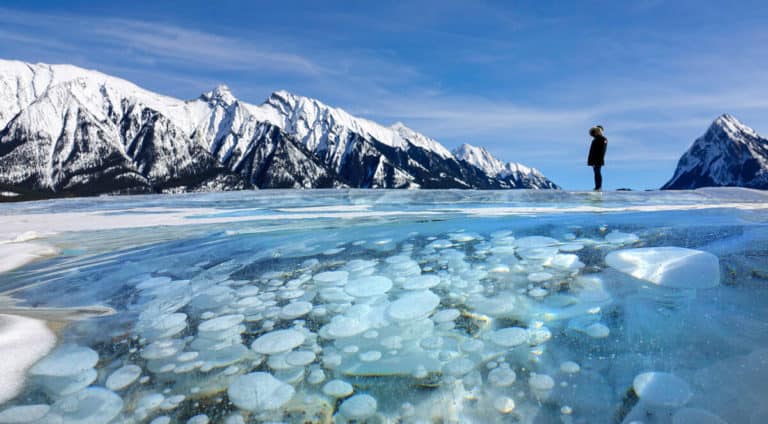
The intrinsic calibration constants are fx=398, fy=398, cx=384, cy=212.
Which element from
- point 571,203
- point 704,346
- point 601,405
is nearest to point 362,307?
point 601,405

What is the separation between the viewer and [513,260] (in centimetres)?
369

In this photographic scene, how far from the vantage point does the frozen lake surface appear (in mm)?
1738

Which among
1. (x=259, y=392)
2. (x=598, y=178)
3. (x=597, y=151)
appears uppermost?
(x=597, y=151)

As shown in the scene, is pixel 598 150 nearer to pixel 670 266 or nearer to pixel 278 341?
pixel 670 266

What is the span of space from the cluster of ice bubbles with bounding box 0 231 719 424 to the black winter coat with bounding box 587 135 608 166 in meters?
10.9

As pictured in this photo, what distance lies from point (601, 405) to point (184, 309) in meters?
2.61

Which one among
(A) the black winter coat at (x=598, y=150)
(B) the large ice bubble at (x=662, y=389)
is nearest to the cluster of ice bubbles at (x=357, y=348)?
(B) the large ice bubble at (x=662, y=389)

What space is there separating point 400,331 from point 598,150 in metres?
13.1

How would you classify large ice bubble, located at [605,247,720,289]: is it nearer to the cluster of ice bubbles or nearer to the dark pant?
the cluster of ice bubbles

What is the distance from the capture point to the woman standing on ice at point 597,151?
516 inches

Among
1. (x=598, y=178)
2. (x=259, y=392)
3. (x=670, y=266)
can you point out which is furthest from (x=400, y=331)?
(x=598, y=178)

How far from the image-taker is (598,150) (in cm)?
1315

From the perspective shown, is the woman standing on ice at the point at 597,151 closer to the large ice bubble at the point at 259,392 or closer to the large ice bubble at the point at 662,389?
the large ice bubble at the point at 662,389

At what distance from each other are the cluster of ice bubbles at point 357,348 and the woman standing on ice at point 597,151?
35.7 ft
